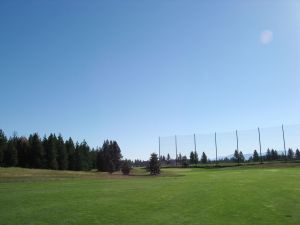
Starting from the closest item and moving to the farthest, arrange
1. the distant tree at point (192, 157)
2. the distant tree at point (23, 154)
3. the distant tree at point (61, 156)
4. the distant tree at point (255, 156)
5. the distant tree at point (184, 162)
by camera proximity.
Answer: the distant tree at point (23, 154) → the distant tree at point (61, 156) → the distant tree at point (184, 162) → the distant tree at point (255, 156) → the distant tree at point (192, 157)

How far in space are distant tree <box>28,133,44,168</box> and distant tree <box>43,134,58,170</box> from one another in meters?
1.72

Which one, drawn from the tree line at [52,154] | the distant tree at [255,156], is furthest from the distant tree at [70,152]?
the distant tree at [255,156]

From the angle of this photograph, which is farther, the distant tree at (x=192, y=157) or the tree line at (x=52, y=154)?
the distant tree at (x=192, y=157)

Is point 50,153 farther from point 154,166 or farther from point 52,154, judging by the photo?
point 154,166

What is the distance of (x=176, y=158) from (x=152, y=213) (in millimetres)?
90890

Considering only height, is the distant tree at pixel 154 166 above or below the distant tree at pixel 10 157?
below

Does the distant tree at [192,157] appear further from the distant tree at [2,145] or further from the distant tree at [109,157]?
the distant tree at [2,145]

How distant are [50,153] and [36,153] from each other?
10.9 feet

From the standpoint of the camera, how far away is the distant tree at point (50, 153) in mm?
87562

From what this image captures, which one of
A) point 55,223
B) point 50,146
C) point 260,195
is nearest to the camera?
point 55,223

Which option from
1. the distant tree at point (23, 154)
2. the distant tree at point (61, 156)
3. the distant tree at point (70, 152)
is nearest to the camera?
the distant tree at point (23, 154)

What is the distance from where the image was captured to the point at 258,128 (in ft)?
294

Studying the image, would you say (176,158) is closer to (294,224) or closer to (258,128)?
(258,128)

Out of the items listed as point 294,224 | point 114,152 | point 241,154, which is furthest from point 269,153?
point 294,224
